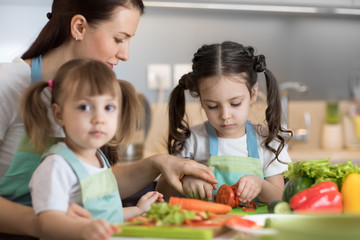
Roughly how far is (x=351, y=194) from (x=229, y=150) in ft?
2.01

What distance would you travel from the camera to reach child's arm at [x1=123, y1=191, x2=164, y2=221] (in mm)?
1189

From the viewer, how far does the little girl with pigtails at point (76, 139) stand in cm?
94

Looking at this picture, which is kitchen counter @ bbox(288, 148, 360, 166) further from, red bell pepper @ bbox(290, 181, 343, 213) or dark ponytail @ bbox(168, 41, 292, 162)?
red bell pepper @ bbox(290, 181, 343, 213)

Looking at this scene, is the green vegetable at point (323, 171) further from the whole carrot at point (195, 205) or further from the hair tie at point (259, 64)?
the hair tie at point (259, 64)

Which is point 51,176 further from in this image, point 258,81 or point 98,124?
point 258,81

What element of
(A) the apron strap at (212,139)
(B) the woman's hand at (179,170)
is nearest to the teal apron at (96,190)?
(B) the woman's hand at (179,170)

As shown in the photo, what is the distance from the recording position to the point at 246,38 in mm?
3650

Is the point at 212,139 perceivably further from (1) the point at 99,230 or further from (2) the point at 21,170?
(1) the point at 99,230

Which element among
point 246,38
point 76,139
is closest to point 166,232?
point 76,139

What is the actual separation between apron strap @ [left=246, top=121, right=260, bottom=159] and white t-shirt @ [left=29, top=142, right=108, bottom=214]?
2.48ft

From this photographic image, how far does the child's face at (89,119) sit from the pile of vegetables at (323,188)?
44cm

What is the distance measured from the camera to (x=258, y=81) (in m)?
1.74

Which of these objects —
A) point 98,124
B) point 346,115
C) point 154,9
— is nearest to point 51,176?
point 98,124

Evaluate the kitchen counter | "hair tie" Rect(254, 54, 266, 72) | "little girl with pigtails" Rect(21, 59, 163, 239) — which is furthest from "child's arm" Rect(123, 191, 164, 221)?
the kitchen counter
